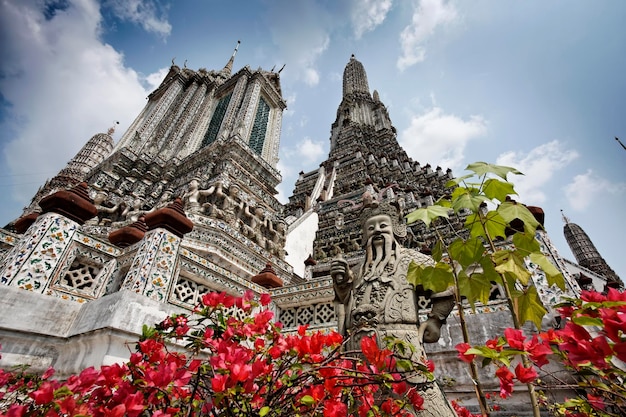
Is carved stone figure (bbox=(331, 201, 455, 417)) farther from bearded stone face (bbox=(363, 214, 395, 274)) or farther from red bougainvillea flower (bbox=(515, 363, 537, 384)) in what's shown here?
red bougainvillea flower (bbox=(515, 363, 537, 384))

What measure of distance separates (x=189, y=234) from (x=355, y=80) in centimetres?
3232

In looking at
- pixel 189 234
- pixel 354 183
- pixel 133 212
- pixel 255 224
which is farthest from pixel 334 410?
pixel 354 183

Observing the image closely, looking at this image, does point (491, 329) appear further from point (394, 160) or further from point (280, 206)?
point (394, 160)

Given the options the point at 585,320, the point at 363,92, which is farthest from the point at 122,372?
the point at 363,92

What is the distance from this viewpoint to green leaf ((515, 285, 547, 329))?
107 centimetres

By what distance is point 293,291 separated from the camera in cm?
467

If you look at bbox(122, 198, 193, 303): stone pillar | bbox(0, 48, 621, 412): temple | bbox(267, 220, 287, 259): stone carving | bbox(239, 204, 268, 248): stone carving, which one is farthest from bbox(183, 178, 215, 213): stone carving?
bbox(122, 198, 193, 303): stone pillar

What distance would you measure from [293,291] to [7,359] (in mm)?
3101

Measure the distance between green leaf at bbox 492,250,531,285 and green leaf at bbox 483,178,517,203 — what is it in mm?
224

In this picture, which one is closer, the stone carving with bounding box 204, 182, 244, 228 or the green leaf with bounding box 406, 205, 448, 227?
the green leaf with bounding box 406, 205, 448, 227

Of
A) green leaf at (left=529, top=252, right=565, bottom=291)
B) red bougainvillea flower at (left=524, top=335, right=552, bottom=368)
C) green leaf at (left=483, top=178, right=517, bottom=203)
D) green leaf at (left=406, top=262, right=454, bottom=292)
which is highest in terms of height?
green leaf at (left=483, top=178, right=517, bottom=203)

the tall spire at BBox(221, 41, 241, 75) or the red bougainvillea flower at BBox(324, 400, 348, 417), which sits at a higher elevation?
the tall spire at BBox(221, 41, 241, 75)

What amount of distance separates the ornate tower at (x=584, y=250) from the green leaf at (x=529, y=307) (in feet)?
82.8

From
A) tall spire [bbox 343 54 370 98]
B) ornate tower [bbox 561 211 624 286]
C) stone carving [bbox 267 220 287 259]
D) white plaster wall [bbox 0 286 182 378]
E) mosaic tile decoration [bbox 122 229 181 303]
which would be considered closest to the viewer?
white plaster wall [bbox 0 286 182 378]
